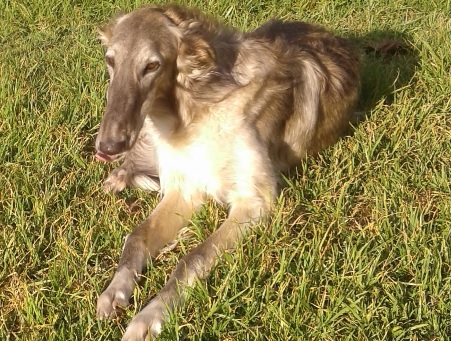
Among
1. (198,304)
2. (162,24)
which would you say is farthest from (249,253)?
(162,24)

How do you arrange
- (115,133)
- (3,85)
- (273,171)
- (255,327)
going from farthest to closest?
(3,85)
(273,171)
(115,133)
(255,327)

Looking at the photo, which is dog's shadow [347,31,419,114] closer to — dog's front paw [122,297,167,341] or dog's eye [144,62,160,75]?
dog's eye [144,62,160,75]

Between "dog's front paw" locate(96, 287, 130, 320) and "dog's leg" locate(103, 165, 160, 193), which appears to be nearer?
"dog's front paw" locate(96, 287, 130, 320)

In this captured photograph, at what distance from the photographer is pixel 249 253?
3.66 metres

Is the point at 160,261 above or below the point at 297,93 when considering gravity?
below

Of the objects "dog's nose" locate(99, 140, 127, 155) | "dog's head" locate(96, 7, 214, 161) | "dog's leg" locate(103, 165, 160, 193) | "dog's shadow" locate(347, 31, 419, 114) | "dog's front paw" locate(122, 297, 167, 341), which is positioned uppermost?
"dog's head" locate(96, 7, 214, 161)

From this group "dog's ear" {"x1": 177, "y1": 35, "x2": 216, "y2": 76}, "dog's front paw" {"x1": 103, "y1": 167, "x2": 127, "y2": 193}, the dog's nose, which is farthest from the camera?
"dog's front paw" {"x1": 103, "y1": 167, "x2": 127, "y2": 193}

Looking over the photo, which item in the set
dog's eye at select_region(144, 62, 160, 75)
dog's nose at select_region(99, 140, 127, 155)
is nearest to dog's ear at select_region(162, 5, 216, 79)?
dog's eye at select_region(144, 62, 160, 75)

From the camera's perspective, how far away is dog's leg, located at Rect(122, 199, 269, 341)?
10.7ft

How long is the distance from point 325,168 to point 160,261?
3.98ft

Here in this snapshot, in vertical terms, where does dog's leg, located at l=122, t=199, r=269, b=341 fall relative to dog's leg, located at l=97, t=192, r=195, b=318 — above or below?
above

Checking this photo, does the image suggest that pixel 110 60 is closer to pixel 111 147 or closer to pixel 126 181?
pixel 111 147

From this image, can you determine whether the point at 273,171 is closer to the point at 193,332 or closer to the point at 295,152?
the point at 295,152

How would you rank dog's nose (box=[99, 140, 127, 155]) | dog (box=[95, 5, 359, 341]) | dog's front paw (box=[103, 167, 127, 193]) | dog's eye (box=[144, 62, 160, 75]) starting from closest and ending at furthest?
dog's nose (box=[99, 140, 127, 155]), dog (box=[95, 5, 359, 341]), dog's eye (box=[144, 62, 160, 75]), dog's front paw (box=[103, 167, 127, 193])
